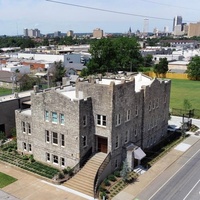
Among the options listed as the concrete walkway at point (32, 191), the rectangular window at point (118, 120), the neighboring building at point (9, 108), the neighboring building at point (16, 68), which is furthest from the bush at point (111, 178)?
the neighboring building at point (16, 68)

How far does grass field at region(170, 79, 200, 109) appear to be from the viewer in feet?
229

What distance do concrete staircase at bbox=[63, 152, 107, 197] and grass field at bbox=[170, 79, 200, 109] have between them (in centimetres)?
3803

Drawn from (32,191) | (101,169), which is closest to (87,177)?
(101,169)

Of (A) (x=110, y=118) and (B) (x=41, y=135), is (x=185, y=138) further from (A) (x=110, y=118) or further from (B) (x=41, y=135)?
(B) (x=41, y=135)

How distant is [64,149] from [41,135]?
3.75 meters

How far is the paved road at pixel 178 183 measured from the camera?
95.1 feet

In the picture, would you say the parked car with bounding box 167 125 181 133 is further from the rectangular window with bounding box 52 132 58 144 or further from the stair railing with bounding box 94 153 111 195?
the rectangular window with bounding box 52 132 58 144

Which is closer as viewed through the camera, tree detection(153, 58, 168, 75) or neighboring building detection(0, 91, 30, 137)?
neighboring building detection(0, 91, 30, 137)

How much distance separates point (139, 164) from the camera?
35.9 m

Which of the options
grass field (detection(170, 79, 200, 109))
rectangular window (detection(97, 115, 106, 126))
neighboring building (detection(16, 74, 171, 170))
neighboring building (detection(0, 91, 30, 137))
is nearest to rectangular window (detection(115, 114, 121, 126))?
neighboring building (detection(16, 74, 171, 170))

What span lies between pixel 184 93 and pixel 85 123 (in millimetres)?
56340

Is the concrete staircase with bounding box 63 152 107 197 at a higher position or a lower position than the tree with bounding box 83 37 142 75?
lower

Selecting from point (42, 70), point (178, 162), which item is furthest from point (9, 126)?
point (42, 70)

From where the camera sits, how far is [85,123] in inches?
1281
